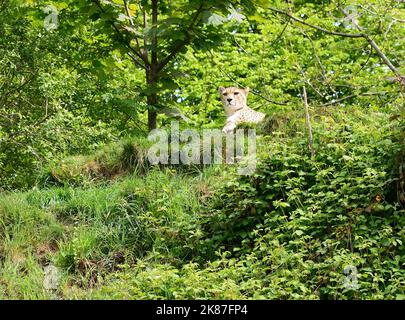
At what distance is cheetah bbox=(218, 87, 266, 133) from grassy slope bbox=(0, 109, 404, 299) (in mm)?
369

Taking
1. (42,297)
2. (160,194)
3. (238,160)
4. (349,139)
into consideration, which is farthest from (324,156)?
(42,297)

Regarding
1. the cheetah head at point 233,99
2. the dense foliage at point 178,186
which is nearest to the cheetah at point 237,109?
the cheetah head at point 233,99

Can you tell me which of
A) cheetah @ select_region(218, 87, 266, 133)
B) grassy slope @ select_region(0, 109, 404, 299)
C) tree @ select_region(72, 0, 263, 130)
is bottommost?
grassy slope @ select_region(0, 109, 404, 299)

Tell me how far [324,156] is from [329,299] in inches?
74.9

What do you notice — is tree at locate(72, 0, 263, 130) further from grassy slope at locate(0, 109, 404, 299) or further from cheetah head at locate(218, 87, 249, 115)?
grassy slope at locate(0, 109, 404, 299)

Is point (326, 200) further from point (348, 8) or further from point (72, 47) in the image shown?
point (72, 47)

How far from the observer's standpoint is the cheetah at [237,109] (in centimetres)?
905

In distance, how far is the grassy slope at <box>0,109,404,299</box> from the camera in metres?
6.08

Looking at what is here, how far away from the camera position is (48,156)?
896 cm

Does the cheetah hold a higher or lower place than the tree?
lower

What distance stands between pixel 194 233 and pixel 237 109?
276 centimetres

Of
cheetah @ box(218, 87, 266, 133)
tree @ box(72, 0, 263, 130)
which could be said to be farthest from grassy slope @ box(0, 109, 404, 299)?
tree @ box(72, 0, 263, 130)

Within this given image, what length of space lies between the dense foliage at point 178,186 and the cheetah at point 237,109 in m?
0.31

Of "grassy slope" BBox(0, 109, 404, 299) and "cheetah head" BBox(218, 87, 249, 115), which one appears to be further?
"cheetah head" BBox(218, 87, 249, 115)
